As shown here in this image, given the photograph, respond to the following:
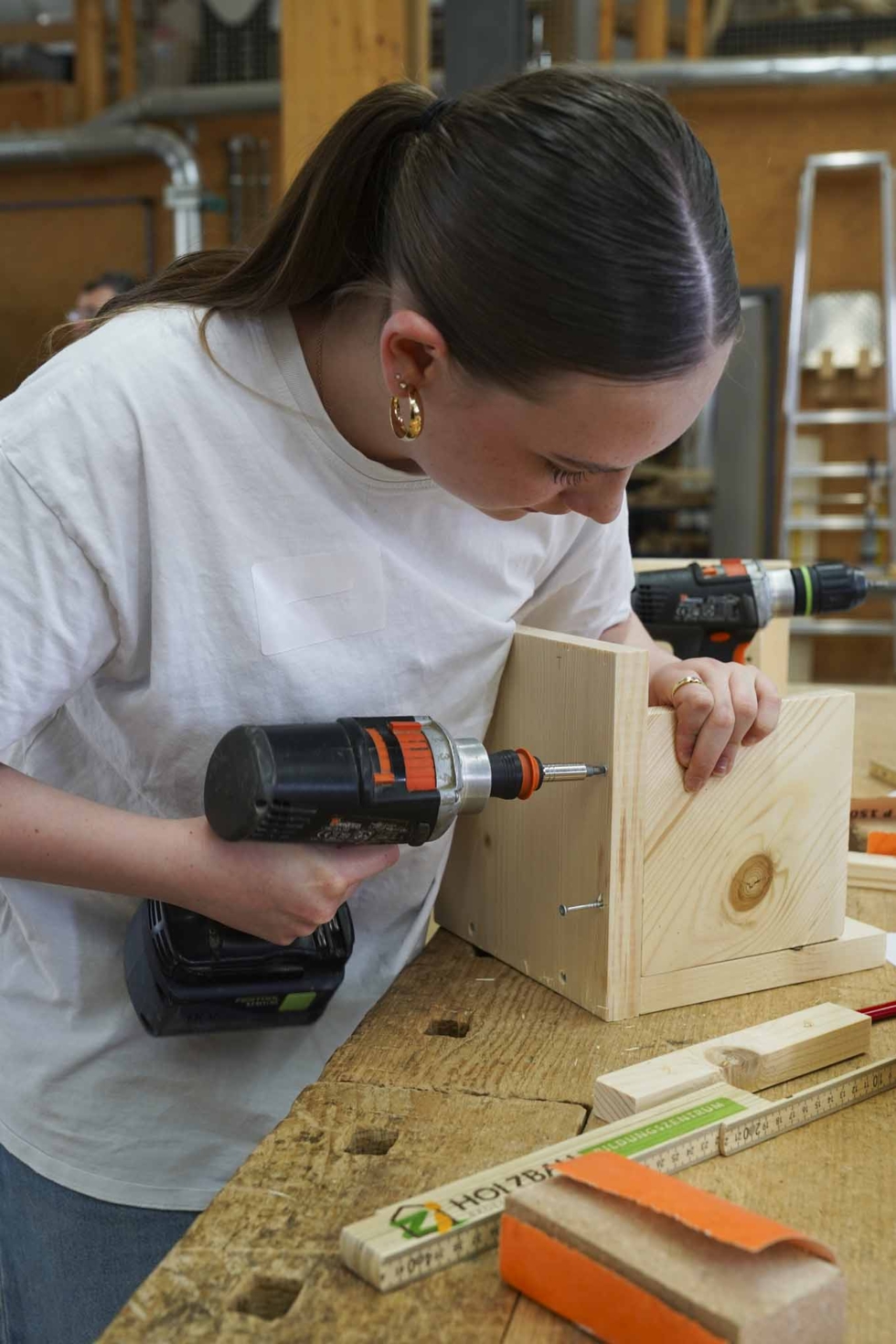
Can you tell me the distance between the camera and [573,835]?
3.77 ft

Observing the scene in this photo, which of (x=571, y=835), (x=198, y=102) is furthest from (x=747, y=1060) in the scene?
(x=198, y=102)

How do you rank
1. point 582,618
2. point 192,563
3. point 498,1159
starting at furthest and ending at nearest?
point 582,618, point 192,563, point 498,1159

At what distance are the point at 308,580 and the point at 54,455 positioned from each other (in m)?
0.24

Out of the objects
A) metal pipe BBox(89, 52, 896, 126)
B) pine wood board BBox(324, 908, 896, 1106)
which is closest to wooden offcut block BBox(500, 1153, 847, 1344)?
pine wood board BBox(324, 908, 896, 1106)

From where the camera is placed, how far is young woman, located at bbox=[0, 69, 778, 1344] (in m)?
0.90

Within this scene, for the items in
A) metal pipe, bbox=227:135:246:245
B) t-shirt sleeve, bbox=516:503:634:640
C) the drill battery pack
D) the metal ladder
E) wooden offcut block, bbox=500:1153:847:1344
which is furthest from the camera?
metal pipe, bbox=227:135:246:245

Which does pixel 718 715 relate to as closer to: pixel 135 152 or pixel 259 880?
pixel 259 880

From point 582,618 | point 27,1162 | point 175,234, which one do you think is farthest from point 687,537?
point 27,1162

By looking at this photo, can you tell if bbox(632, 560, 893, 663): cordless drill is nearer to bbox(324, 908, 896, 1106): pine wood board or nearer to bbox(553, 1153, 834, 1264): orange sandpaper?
bbox(324, 908, 896, 1106): pine wood board

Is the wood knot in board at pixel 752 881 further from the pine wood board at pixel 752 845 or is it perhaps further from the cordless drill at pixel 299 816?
the cordless drill at pixel 299 816

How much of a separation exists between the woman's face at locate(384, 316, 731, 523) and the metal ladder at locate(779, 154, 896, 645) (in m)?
5.23

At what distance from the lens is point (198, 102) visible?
6.63 m

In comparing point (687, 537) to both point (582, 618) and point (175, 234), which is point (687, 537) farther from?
point (582, 618)

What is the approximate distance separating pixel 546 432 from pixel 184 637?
1.17 ft
